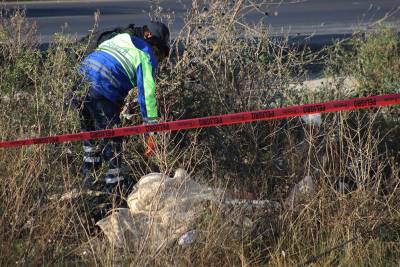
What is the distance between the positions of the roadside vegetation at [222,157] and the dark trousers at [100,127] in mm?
91

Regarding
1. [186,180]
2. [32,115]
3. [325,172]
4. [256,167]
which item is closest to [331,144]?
[325,172]

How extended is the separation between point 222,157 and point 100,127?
3.05 ft

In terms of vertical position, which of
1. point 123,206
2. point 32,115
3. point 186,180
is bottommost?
point 123,206

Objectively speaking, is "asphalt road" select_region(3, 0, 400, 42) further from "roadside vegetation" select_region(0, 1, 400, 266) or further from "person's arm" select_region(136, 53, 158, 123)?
"person's arm" select_region(136, 53, 158, 123)

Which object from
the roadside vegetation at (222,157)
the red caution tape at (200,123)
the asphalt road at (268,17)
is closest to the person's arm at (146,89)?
the roadside vegetation at (222,157)

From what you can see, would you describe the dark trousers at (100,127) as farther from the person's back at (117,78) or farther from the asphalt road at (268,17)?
the asphalt road at (268,17)

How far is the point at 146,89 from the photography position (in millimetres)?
5250

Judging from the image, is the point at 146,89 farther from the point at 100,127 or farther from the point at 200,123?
the point at 200,123

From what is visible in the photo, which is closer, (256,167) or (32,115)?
(32,115)

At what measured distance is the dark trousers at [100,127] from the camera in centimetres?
514

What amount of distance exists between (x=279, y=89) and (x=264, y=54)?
0.34 metres

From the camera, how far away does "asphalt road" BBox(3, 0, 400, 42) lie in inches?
619

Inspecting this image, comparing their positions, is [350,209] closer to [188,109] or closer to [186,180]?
[186,180]

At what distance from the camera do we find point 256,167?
5344mm
